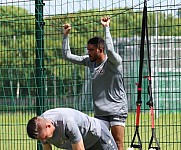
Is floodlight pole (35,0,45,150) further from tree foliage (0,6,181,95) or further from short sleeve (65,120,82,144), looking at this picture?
short sleeve (65,120,82,144)

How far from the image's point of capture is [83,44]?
1111 centimetres

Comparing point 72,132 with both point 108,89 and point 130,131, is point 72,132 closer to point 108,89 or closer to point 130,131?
point 108,89

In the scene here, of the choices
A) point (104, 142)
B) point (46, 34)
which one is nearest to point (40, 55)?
point (46, 34)

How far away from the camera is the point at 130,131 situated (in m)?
9.86

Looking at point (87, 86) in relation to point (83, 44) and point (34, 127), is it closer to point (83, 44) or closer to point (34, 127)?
point (83, 44)

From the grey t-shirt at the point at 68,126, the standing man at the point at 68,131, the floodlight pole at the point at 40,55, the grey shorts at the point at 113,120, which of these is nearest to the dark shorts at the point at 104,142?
the standing man at the point at 68,131

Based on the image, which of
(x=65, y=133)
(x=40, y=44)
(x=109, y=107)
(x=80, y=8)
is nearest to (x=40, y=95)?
(x=40, y=44)

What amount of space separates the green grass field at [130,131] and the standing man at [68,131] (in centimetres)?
299

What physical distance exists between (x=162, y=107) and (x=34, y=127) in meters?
4.07

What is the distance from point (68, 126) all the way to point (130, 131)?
160 inches

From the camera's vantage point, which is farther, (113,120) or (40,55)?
(40,55)

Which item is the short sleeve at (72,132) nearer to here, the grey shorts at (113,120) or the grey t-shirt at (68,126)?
the grey t-shirt at (68,126)

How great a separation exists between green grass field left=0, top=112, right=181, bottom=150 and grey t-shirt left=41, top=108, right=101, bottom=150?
10.6ft

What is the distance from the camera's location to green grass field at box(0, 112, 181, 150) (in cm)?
945
